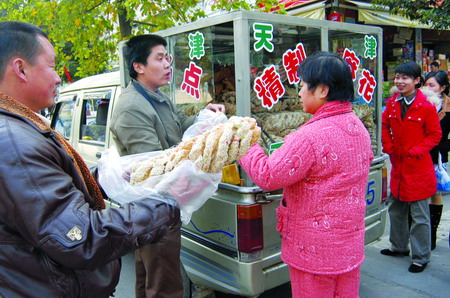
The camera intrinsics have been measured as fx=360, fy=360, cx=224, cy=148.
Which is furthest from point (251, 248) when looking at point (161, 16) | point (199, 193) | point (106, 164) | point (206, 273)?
point (161, 16)

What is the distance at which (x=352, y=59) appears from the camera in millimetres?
3002

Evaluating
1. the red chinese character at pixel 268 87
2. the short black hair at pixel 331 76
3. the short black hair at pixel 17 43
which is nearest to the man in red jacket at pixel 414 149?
the red chinese character at pixel 268 87

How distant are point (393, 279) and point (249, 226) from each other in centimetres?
184

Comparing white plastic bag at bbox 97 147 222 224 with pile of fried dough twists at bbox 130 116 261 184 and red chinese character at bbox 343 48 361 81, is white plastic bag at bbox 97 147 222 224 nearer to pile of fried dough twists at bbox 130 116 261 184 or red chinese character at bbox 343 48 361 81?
pile of fried dough twists at bbox 130 116 261 184

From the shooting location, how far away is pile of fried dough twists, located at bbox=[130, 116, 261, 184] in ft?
4.61

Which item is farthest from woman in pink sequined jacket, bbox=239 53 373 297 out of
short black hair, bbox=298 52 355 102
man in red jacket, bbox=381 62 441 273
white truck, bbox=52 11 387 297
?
man in red jacket, bbox=381 62 441 273

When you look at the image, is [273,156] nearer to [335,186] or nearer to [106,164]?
[335,186]

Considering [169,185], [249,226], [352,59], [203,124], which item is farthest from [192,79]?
[169,185]

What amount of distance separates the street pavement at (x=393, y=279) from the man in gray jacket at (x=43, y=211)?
214cm

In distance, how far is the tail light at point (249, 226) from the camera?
7.19 ft

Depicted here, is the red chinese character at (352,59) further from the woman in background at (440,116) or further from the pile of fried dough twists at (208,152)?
the pile of fried dough twists at (208,152)

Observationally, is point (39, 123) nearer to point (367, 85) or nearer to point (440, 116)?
point (367, 85)

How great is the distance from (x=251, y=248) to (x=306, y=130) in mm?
918

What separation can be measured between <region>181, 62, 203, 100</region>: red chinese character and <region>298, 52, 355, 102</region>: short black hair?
1205 millimetres
